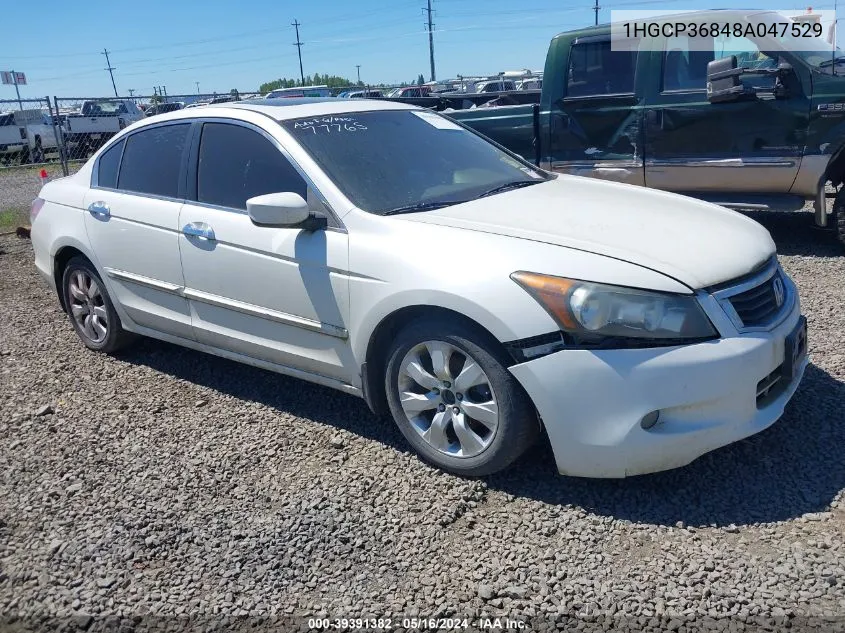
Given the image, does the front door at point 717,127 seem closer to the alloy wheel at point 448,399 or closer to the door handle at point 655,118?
the door handle at point 655,118

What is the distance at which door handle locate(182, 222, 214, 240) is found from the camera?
4.07 metres

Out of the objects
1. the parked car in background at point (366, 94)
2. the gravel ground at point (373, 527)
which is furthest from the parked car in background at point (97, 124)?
the gravel ground at point (373, 527)

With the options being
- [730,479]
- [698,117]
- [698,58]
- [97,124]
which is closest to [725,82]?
[698,117]

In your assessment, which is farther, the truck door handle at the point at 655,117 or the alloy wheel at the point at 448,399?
the truck door handle at the point at 655,117

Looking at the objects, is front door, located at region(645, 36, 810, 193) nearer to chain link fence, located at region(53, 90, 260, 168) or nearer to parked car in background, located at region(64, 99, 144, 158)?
chain link fence, located at region(53, 90, 260, 168)

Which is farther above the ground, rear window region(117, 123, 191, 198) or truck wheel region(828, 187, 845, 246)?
rear window region(117, 123, 191, 198)

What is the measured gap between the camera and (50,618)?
8.91ft

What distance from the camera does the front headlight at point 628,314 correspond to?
2.88m

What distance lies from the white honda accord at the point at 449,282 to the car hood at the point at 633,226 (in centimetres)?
2

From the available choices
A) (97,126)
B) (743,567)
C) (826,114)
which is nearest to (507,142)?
(826,114)

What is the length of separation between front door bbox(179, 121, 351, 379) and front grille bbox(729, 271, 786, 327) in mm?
1683

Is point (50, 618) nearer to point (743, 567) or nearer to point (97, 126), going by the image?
point (743, 567)

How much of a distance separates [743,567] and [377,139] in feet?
8.88

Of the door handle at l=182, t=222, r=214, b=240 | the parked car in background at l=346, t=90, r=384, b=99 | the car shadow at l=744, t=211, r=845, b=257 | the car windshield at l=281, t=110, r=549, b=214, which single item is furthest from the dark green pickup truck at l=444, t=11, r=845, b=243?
the parked car in background at l=346, t=90, r=384, b=99
